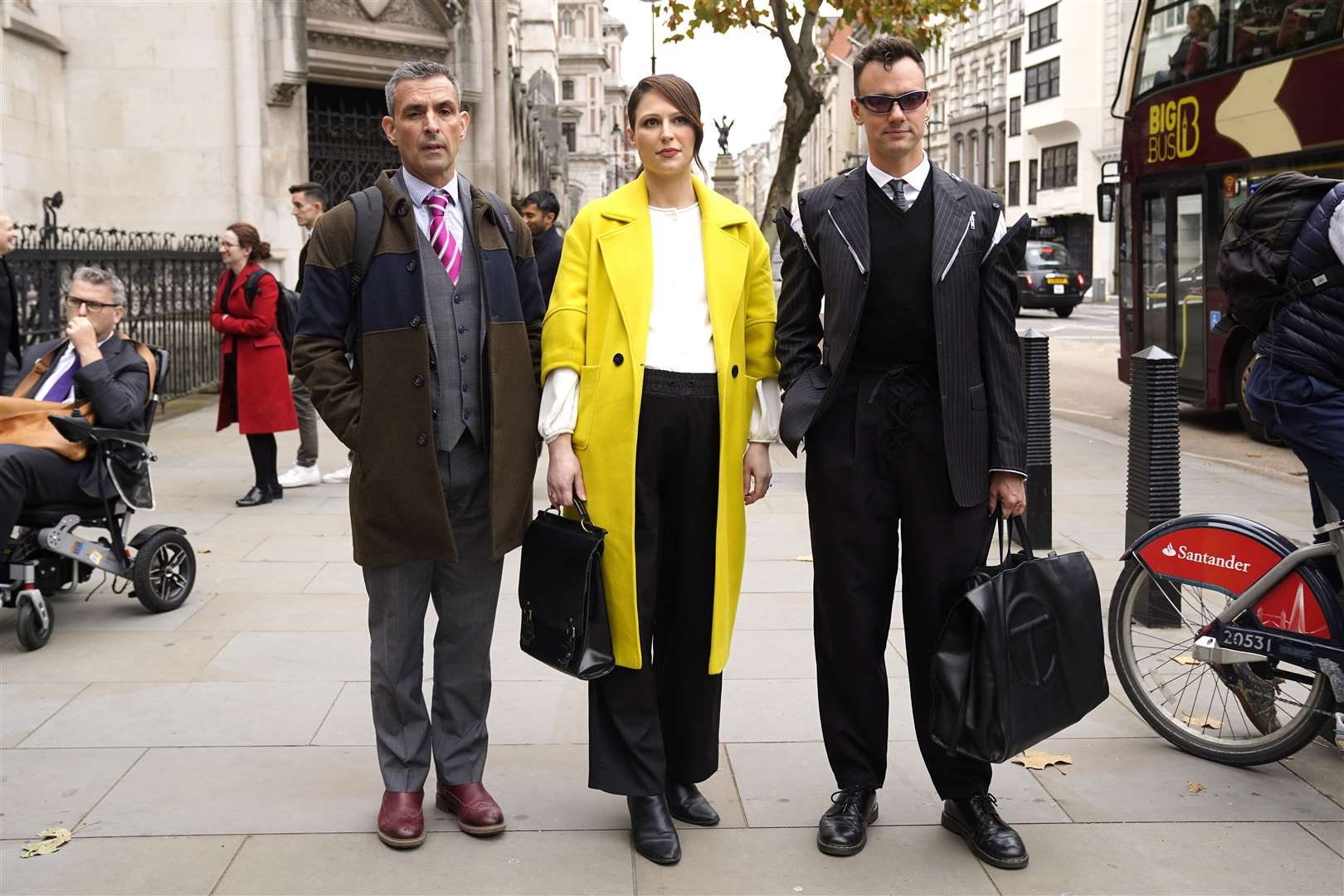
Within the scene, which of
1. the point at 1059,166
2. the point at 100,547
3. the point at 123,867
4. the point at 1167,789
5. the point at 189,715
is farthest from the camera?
the point at 1059,166

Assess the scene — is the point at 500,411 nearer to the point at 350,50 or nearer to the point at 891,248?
the point at 891,248

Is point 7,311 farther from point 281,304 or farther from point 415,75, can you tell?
point 415,75

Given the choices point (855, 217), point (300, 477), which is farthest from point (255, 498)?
point (855, 217)

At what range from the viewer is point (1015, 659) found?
3553mm

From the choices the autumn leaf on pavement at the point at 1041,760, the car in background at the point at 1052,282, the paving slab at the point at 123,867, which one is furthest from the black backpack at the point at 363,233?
the car in background at the point at 1052,282

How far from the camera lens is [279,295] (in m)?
9.19

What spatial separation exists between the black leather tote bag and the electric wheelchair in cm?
393

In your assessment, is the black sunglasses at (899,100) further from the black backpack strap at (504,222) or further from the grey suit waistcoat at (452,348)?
the grey suit waistcoat at (452,348)

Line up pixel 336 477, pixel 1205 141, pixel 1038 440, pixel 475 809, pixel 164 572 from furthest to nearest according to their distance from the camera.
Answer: pixel 1205 141, pixel 336 477, pixel 1038 440, pixel 164 572, pixel 475 809

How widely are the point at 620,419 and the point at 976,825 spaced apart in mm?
1453

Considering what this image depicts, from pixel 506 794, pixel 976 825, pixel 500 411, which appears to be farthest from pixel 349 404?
pixel 976 825

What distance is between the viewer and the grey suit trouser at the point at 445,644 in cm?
388

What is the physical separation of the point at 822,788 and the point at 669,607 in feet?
2.75

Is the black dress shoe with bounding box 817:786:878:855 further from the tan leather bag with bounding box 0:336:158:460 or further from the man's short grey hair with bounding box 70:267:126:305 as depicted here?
the man's short grey hair with bounding box 70:267:126:305
